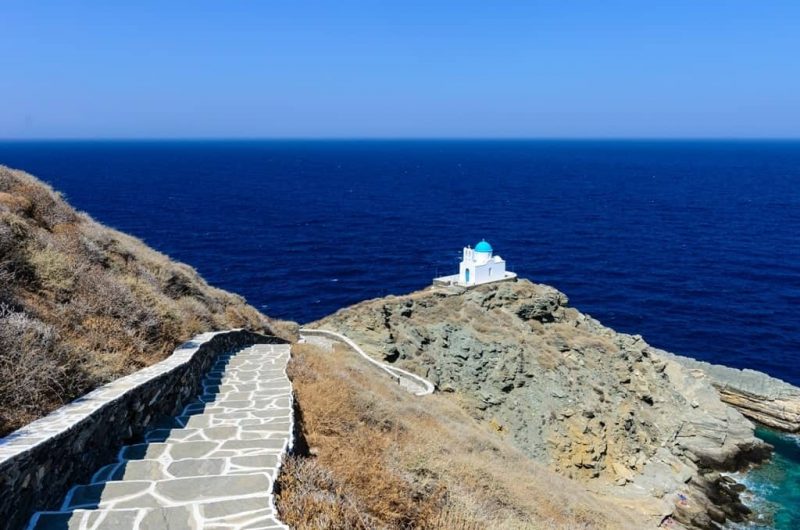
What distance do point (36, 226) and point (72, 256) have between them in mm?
1767

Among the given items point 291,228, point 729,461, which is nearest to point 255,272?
point 291,228

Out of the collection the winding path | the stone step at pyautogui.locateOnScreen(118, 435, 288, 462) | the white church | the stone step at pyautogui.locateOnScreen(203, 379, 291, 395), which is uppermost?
the stone step at pyautogui.locateOnScreen(118, 435, 288, 462)

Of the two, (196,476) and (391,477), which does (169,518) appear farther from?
(391,477)

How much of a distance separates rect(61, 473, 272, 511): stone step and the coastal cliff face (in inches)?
949

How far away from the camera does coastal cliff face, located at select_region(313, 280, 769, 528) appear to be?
28812mm

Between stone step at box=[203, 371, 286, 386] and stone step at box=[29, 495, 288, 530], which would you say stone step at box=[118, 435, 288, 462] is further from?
stone step at box=[203, 371, 286, 386]

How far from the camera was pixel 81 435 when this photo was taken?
654 centimetres

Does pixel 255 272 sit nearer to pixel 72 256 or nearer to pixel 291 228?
pixel 291 228

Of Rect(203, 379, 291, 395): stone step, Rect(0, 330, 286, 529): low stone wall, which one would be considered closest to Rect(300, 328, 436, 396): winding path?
Rect(203, 379, 291, 395): stone step

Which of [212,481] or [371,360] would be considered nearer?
[212,481]

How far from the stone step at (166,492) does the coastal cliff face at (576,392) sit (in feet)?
79.1

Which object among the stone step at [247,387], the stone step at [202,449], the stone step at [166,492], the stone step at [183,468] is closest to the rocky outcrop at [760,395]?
the stone step at [247,387]

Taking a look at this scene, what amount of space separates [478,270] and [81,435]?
38.5 m

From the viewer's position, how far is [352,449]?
9336 mm
